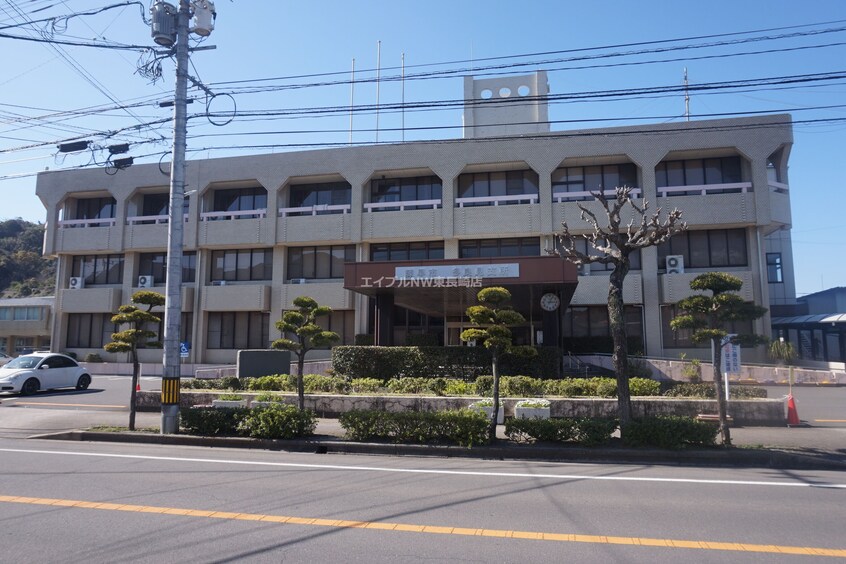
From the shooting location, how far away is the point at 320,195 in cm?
3472

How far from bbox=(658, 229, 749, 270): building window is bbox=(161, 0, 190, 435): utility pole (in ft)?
81.2

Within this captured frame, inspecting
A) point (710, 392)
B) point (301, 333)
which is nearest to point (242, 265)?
point (301, 333)

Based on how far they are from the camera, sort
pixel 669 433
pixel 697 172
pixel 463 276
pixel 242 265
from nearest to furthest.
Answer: pixel 669 433
pixel 463 276
pixel 697 172
pixel 242 265

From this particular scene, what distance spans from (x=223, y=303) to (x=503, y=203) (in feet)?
57.5

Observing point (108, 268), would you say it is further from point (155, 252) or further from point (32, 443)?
point (32, 443)

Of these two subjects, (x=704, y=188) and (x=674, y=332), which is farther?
(x=674, y=332)

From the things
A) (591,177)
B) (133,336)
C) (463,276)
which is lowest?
(133,336)

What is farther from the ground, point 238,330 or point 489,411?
point 238,330

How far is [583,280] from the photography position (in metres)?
29.8

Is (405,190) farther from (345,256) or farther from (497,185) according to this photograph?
(497,185)

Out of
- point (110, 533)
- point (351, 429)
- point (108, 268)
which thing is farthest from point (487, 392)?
point (108, 268)

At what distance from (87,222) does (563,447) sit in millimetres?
36485

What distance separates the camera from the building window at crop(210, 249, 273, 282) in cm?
3444

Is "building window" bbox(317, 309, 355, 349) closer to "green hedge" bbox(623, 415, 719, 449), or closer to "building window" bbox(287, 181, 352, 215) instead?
"building window" bbox(287, 181, 352, 215)
